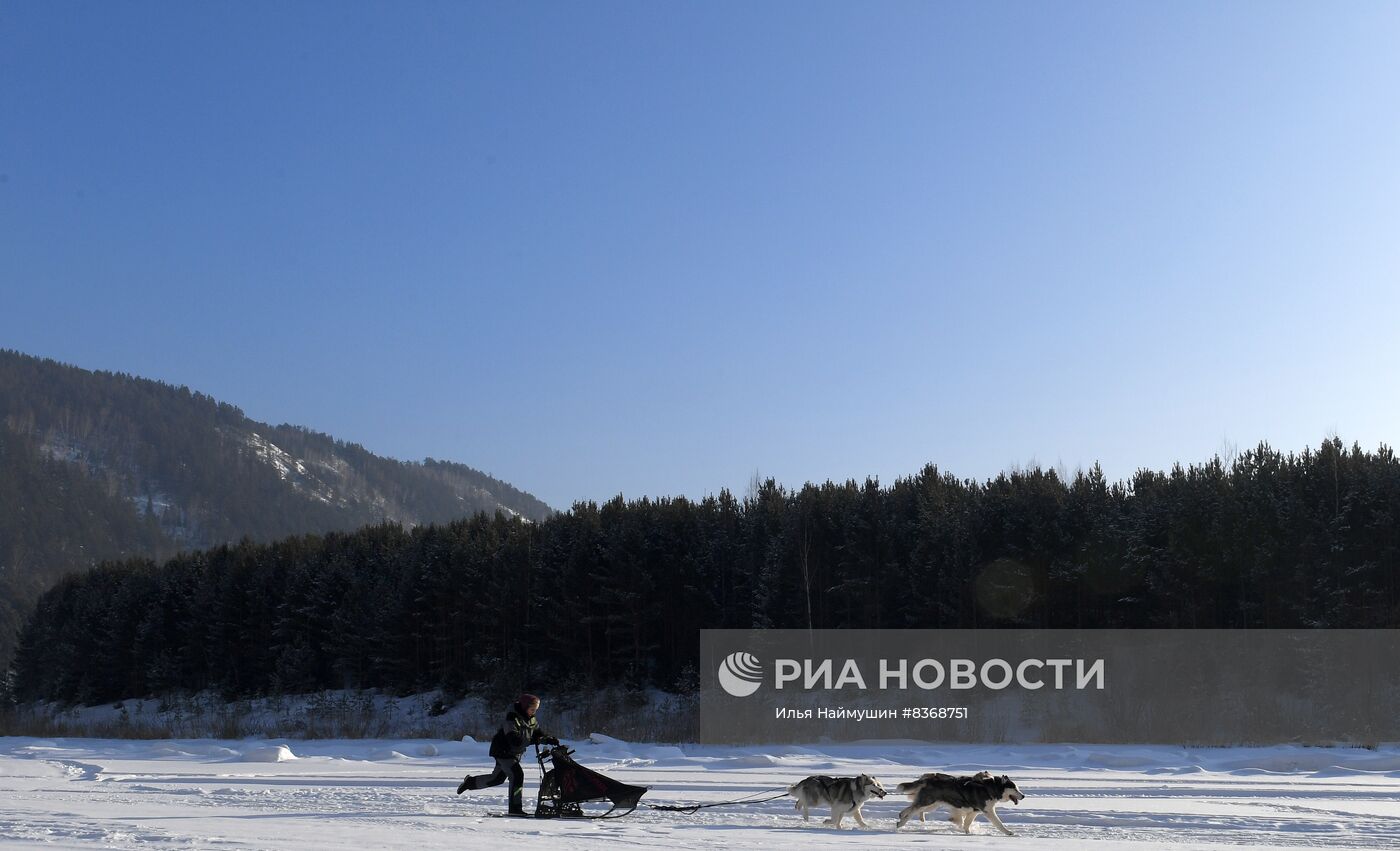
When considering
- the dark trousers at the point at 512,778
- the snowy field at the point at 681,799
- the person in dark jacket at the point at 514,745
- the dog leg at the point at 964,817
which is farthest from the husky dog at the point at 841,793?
the dark trousers at the point at 512,778

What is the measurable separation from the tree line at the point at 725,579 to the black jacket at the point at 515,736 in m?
30.9

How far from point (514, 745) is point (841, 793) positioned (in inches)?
134

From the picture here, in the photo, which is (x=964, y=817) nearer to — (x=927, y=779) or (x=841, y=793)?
(x=927, y=779)

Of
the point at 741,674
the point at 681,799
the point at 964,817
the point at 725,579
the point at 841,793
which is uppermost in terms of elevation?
the point at 725,579

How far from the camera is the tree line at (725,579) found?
121 ft

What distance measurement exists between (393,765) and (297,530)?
19037cm

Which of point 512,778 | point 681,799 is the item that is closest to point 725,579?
point 681,799

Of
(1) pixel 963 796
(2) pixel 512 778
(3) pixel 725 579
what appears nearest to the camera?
(1) pixel 963 796

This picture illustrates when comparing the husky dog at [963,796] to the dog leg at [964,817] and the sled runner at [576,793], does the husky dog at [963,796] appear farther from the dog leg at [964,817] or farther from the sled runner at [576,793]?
the sled runner at [576,793]

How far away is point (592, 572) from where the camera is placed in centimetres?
5109

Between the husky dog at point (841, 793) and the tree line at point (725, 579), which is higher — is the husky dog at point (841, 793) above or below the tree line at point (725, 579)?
below

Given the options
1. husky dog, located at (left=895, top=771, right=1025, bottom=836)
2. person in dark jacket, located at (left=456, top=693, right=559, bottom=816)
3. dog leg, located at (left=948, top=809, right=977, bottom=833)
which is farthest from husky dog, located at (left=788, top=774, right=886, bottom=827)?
person in dark jacket, located at (left=456, top=693, right=559, bottom=816)

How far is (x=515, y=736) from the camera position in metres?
11.5

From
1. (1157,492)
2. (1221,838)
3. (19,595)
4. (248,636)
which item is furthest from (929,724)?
(19,595)
